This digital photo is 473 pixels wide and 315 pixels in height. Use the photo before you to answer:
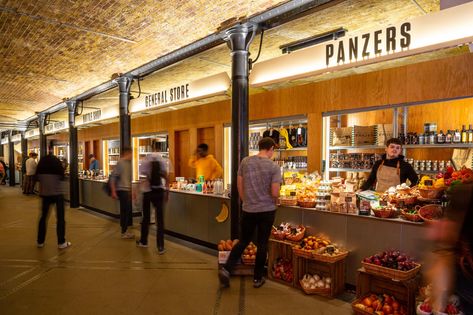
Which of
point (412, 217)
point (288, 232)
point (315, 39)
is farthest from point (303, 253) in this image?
point (315, 39)

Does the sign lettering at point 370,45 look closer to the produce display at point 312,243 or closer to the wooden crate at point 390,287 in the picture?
the produce display at point 312,243

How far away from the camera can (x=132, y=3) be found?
438cm

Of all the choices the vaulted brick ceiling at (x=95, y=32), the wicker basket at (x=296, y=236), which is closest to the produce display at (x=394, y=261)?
the wicker basket at (x=296, y=236)

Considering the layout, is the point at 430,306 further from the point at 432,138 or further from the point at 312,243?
the point at 432,138

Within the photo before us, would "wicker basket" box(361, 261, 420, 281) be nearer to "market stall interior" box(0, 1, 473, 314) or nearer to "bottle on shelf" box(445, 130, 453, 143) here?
"market stall interior" box(0, 1, 473, 314)

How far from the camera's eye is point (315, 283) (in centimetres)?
395

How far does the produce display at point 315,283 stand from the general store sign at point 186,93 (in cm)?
306

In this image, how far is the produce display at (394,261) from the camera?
3268mm

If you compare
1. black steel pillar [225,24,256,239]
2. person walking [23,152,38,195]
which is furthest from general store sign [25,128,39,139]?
black steel pillar [225,24,256,239]

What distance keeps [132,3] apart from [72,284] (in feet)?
12.2

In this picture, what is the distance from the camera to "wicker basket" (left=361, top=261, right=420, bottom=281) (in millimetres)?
3176

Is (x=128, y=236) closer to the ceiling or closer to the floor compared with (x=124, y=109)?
closer to the floor

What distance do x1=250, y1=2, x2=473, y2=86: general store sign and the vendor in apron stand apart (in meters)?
1.53

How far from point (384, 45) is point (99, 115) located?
326 inches
